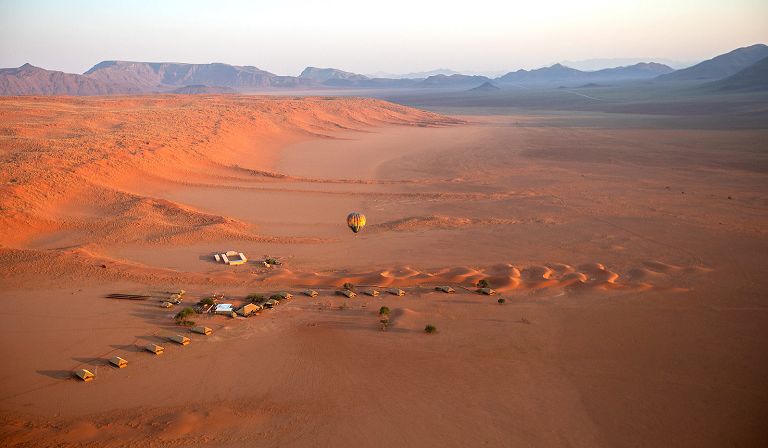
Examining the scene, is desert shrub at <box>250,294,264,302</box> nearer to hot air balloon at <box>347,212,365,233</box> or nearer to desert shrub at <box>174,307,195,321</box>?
desert shrub at <box>174,307,195,321</box>

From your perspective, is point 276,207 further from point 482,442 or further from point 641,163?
point 641,163

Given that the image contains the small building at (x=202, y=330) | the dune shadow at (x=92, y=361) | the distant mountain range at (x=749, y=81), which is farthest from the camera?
the distant mountain range at (x=749, y=81)

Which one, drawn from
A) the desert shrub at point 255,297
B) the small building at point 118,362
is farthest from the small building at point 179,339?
the desert shrub at point 255,297

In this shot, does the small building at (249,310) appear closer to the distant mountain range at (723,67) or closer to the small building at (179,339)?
the small building at (179,339)

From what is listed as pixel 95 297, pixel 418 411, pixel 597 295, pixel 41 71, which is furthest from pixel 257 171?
pixel 41 71

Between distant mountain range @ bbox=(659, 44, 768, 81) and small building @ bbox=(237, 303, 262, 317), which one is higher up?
distant mountain range @ bbox=(659, 44, 768, 81)

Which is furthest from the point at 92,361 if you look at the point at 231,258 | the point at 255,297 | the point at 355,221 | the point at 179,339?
the point at 355,221

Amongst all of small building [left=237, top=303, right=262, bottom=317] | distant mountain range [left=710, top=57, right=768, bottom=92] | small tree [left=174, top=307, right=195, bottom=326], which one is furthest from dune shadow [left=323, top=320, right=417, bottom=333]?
distant mountain range [left=710, top=57, right=768, bottom=92]

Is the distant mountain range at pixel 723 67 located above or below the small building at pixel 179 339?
above
